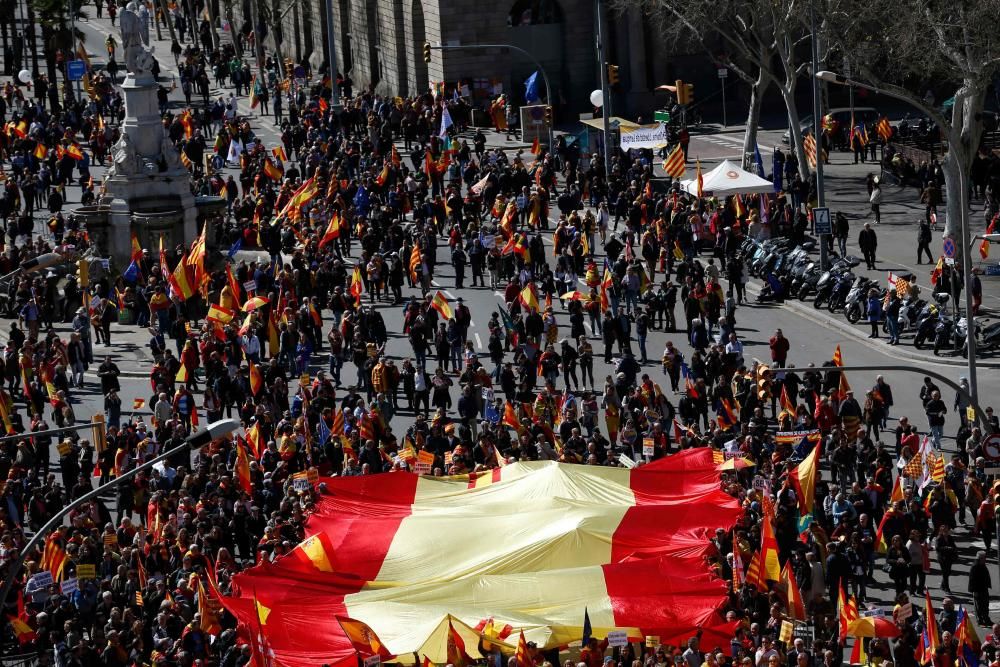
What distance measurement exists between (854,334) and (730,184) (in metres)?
9.00

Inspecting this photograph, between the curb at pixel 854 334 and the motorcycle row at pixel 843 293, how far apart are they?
0.22 metres

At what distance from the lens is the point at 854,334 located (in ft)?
150

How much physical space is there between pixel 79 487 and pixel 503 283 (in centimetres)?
1733

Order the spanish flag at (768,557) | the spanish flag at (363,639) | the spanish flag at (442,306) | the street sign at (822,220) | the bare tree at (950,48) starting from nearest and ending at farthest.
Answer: the spanish flag at (363,639)
the spanish flag at (768,557)
the spanish flag at (442,306)
the street sign at (822,220)
the bare tree at (950,48)

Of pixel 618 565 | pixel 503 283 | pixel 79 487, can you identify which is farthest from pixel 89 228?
pixel 618 565

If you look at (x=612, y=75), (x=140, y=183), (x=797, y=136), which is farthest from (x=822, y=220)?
(x=140, y=183)

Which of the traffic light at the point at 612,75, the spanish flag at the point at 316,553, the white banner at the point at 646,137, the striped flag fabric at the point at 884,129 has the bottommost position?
the spanish flag at the point at 316,553

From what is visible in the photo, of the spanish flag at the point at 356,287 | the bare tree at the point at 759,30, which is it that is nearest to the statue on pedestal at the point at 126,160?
the spanish flag at the point at 356,287

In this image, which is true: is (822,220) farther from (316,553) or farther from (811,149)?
(316,553)

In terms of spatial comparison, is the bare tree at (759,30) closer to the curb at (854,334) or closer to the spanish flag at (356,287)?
the curb at (854,334)

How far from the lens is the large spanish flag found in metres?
27.5

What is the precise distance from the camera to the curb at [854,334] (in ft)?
140

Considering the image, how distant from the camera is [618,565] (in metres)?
29.1

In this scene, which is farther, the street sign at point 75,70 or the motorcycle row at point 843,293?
the street sign at point 75,70
